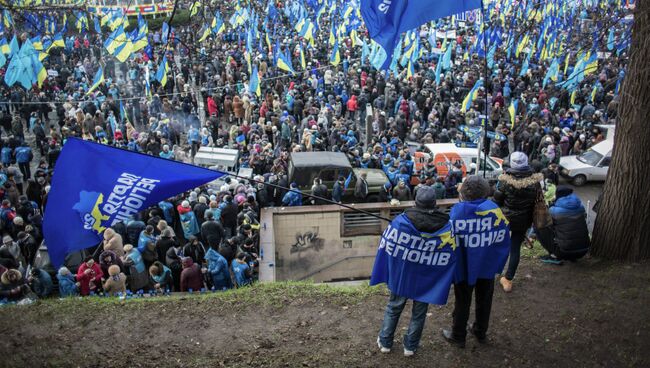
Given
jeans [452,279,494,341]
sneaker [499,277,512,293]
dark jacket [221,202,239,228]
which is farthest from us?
dark jacket [221,202,239,228]

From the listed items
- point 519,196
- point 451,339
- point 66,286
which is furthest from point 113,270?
point 519,196

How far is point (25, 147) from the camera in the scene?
54.7ft

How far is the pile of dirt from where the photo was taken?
18.5 ft

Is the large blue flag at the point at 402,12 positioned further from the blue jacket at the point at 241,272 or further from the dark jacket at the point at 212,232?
the dark jacket at the point at 212,232

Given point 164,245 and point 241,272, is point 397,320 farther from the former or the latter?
point 164,245

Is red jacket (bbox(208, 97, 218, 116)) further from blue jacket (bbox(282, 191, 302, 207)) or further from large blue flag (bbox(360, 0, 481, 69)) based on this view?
large blue flag (bbox(360, 0, 481, 69))

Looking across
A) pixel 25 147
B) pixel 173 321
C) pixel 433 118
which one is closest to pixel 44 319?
pixel 173 321

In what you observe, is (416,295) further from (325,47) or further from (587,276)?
(325,47)

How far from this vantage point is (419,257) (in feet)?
16.5

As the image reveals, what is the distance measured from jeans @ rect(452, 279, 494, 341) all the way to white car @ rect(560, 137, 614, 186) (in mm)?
12889

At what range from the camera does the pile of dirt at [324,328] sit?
562cm

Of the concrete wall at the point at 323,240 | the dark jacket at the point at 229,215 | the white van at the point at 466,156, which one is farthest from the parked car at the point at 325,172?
the concrete wall at the point at 323,240

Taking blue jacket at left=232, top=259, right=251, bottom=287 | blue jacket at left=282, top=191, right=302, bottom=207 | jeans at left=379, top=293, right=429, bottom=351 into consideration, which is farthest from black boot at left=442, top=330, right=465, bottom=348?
blue jacket at left=282, top=191, right=302, bottom=207

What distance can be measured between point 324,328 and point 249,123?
15513mm
